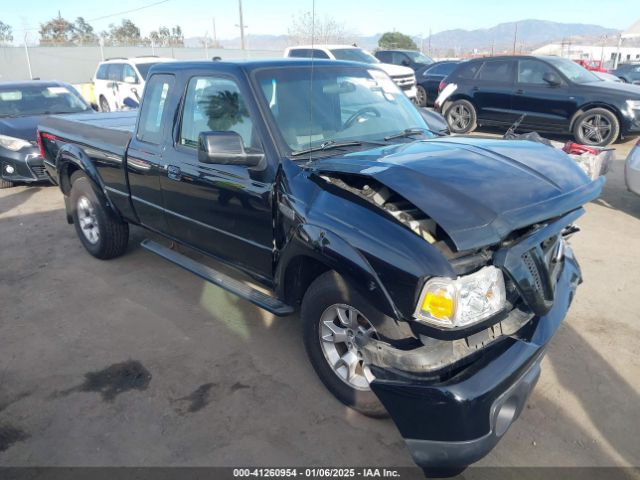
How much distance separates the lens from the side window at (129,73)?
1360cm

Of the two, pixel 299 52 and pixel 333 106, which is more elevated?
pixel 299 52

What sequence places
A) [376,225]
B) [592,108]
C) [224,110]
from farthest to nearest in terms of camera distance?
[592,108] < [224,110] < [376,225]

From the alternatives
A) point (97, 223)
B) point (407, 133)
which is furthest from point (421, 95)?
point (407, 133)

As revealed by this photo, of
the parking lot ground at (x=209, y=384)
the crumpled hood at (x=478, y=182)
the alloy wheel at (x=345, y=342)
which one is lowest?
the parking lot ground at (x=209, y=384)

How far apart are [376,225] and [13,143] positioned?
752 centimetres

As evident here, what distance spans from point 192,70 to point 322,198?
171 centimetres

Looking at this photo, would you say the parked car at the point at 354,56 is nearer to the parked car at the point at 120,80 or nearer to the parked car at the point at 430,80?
the parked car at the point at 430,80

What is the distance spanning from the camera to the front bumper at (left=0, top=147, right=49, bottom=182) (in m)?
7.83

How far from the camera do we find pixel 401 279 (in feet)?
7.49

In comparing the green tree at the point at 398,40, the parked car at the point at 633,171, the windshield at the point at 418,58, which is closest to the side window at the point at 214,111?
the parked car at the point at 633,171

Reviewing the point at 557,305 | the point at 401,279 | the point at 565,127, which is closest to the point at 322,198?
the point at 401,279

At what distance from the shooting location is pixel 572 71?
10.3 metres

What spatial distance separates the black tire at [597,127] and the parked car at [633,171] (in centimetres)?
385

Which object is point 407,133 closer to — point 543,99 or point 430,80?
point 543,99
